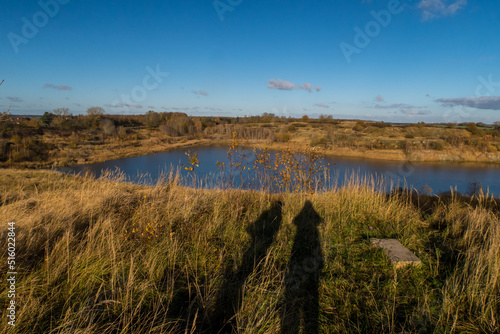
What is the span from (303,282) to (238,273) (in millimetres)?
685

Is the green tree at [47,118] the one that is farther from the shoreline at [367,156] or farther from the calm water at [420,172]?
the calm water at [420,172]

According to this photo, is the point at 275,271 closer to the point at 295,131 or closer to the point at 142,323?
the point at 142,323

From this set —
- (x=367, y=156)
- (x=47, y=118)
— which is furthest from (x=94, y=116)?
(x=367, y=156)

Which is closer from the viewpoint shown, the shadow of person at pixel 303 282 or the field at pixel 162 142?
the shadow of person at pixel 303 282

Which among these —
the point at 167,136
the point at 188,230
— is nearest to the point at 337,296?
the point at 188,230

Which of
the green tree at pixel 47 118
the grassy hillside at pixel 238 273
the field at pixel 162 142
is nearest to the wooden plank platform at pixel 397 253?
the grassy hillside at pixel 238 273

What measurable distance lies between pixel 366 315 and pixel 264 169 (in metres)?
3.51

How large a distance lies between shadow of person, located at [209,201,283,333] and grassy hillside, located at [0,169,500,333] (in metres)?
0.01

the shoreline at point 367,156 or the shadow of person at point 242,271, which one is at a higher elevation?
the shadow of person at point 242,271

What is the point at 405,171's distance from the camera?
2700 cm

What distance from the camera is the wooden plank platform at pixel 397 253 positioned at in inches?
105

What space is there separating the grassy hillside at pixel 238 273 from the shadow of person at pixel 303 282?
13 millimetres

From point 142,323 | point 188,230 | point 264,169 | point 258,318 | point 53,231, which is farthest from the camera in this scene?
point 264,169

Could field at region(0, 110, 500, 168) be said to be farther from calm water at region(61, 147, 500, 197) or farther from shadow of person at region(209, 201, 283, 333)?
shadow of person at region(209, 201, 283, 333)
